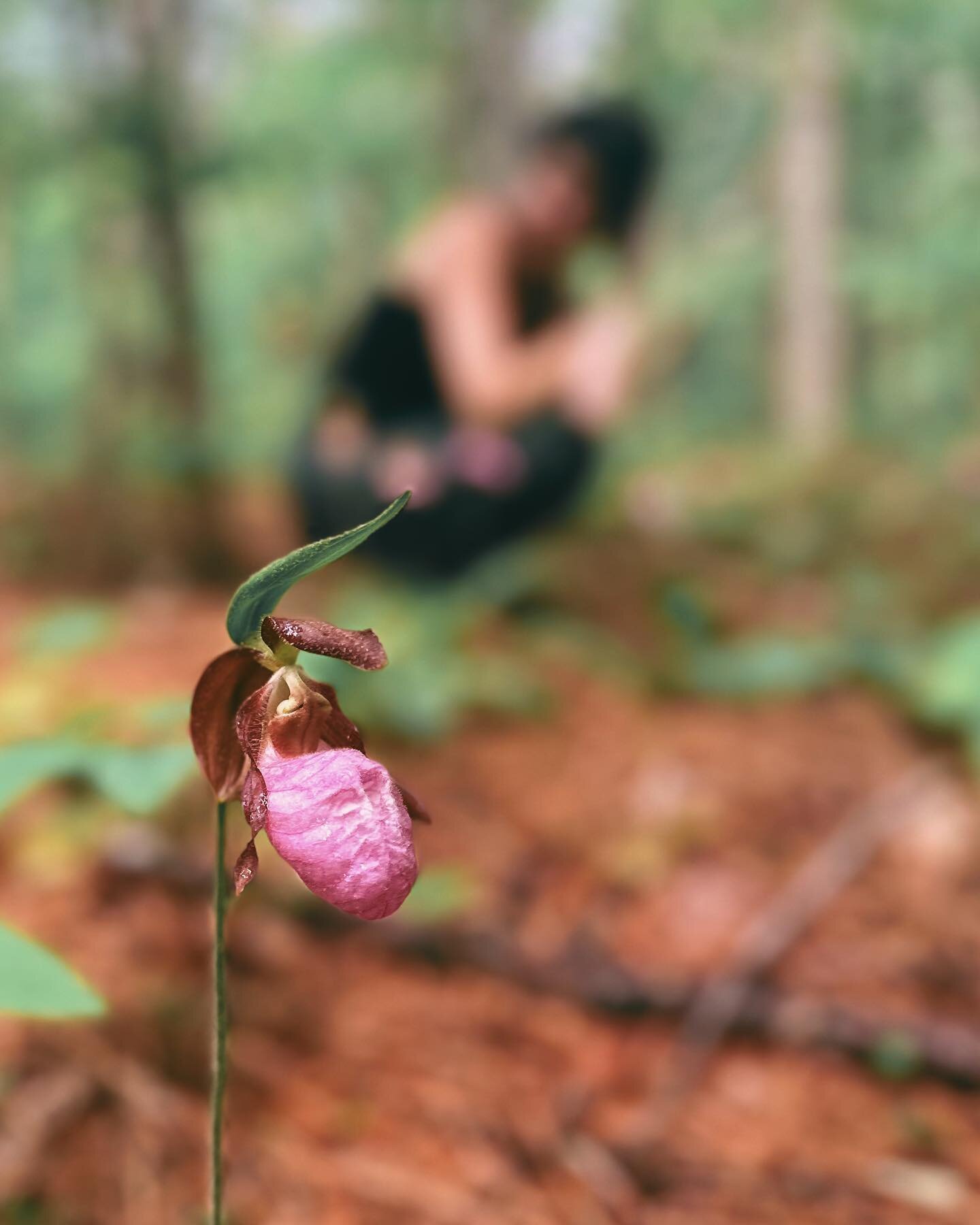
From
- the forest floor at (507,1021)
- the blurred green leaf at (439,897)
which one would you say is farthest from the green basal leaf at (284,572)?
the blurred green leaf at (439,897)

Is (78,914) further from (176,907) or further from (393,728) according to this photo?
(393,728)

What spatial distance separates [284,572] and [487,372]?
288cm

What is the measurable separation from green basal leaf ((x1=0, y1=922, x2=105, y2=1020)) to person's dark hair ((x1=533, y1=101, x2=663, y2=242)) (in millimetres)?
3130

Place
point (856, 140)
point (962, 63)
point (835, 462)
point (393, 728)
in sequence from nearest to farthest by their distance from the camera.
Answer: point (393, 728)
point (835, 462)
point (962, 63)
point (856, 140)

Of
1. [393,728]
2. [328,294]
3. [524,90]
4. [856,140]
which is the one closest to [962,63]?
[856,140]

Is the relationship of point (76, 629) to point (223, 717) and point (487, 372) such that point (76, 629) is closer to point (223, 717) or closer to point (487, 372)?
point (223, 717)

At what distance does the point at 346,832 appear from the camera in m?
0.47

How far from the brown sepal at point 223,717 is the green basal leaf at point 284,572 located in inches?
1.1

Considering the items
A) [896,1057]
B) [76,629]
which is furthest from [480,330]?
[896,1057]

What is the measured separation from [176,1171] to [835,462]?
5.58 meters

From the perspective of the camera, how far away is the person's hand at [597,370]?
3400mm

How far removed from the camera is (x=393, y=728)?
211 centimetres

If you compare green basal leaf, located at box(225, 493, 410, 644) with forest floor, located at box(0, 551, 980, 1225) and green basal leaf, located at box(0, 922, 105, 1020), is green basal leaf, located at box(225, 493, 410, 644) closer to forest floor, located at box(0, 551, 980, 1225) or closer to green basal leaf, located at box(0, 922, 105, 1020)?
green basal leaf, located at box(0, 922, 105, 1020)

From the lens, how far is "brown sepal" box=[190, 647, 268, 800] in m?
0.56
